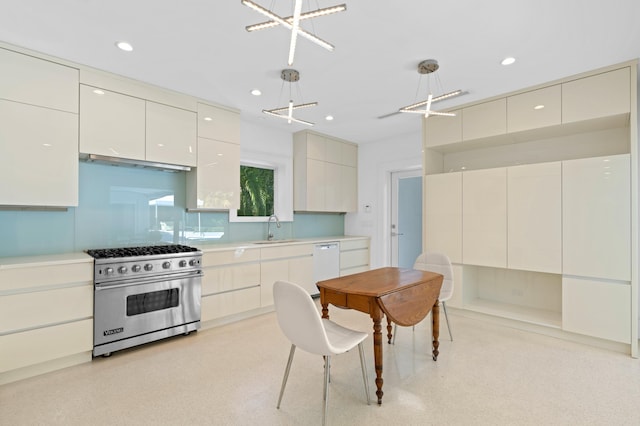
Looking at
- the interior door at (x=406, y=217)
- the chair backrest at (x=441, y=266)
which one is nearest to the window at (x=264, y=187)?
the interior door at (x=406, y=217)

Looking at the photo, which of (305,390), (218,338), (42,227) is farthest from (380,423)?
(42,227)

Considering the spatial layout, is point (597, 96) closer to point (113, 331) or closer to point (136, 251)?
point (136, 251)

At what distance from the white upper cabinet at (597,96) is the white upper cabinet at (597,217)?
1.38ft

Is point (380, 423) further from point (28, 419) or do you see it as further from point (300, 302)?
point (28, 419)

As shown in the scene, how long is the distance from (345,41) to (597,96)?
2.39m

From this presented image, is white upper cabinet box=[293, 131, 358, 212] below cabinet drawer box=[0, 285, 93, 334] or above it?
above

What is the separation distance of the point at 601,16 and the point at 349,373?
305cm

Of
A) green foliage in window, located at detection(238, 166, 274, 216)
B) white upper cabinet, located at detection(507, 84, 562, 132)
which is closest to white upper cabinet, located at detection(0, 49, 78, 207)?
green foliage in window, located at detection(238, 166, 274, 216)

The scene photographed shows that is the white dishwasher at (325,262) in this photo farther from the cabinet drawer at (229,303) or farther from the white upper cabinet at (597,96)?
the white upper cabinet at (597,96)

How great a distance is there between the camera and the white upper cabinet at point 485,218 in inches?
140

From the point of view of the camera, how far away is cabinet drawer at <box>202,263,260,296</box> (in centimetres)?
348

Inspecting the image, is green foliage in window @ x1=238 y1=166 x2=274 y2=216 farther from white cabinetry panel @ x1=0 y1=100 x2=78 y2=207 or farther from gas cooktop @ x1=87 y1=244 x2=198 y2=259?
white cabinetry panel @ x1=0 y1=100 x2=78 y2=207

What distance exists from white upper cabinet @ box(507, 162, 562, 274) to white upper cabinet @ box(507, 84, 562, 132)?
424mm

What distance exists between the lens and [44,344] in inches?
97.7
